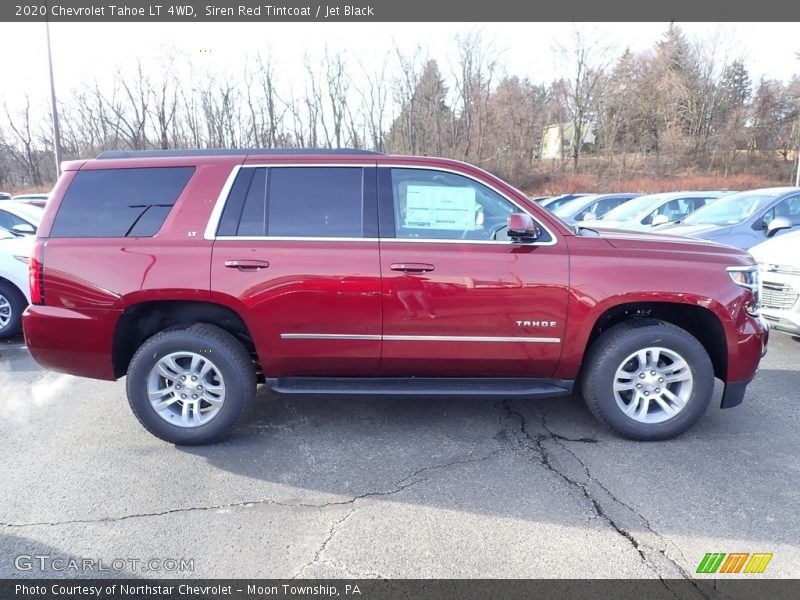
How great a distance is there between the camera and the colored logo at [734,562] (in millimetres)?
2375

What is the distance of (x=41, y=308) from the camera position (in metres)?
3.52

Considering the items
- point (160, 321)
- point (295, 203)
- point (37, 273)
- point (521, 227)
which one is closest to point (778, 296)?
point (521, 227)

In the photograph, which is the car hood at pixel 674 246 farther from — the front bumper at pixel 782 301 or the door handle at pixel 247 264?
the door handle at pixel 247 264

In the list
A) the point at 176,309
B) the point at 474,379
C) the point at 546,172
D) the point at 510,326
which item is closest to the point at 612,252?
the point at 510,326

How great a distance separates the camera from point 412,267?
3.39 metres

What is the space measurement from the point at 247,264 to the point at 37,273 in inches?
58.1

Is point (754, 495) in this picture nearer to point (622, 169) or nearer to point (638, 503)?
point (638, 503)

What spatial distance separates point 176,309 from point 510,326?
2386 millimetres

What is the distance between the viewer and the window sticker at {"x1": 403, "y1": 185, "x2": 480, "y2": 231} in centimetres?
355

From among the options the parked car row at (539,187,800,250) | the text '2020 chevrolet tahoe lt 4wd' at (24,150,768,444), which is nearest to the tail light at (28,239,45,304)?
the text '2020 chevrolet tahoe lt 4wd' at (24,150,768,444)

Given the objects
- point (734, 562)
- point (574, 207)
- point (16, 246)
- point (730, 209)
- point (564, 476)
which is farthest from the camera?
point (574, 207)

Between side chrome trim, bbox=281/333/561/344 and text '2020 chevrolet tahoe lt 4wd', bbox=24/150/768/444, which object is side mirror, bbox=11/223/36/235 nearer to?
text '2020 chevrolet tahoe lt 4wd', bbox=24/150/768/444

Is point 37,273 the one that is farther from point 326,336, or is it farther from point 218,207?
point 326,336

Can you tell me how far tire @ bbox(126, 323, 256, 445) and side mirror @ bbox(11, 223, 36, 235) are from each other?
4924 millimetres
